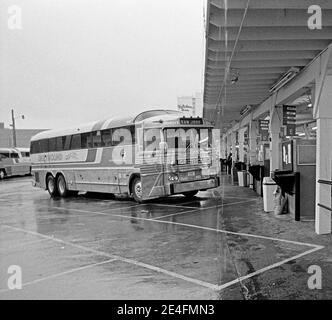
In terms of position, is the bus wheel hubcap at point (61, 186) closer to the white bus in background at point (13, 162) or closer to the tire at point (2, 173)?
the white bus in background at point (13, 162)

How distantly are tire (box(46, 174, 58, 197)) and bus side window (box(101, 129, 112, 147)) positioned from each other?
15.7 feet

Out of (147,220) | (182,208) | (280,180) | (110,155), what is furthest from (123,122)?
(280,180)

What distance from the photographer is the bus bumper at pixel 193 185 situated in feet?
38.8

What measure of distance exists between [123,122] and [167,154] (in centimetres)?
233

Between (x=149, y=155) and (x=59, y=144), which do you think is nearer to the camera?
(x=149, y=155)

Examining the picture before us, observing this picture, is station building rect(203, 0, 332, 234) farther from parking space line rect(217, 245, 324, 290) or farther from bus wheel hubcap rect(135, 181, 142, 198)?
bus wheel hubcap rect(135, 181, 142, 198)

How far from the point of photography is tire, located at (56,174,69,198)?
16594 mm

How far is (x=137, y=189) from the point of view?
12453mm

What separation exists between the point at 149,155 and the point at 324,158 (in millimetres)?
6136

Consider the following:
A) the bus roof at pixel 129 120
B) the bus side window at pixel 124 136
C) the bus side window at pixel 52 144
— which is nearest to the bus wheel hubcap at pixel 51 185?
the bus side window at pixel 52 144

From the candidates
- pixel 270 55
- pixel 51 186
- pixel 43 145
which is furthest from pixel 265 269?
pixel 43 145

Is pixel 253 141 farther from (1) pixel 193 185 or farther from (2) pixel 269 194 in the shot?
(2) pixel 269 194

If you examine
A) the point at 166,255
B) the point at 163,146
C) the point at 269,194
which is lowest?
the point at 166,255

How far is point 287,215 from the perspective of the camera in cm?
895
